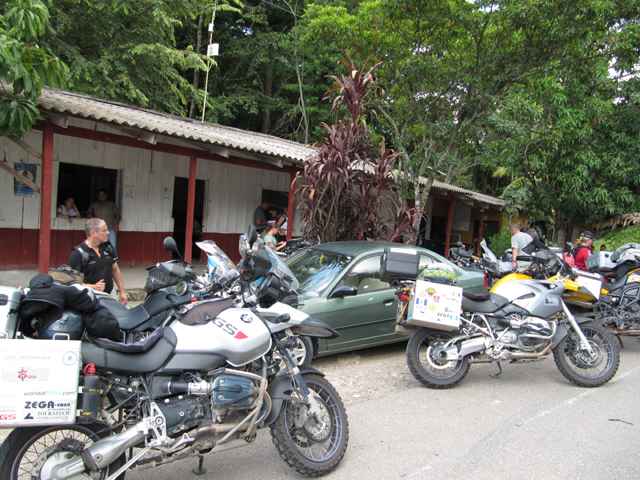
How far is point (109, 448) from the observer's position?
101 inches

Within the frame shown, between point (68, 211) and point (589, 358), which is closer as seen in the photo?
point (589, 358)

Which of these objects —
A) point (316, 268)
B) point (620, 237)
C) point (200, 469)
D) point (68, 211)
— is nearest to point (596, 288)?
point (316, 268)

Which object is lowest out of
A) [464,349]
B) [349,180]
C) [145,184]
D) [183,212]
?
[464,349]

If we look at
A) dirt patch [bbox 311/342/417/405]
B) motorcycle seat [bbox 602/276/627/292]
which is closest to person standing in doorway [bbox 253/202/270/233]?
dirt patch [bbox 311/342/417/405]

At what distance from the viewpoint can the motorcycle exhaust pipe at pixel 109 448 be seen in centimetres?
252

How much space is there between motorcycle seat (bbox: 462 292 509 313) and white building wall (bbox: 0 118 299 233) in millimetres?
6510

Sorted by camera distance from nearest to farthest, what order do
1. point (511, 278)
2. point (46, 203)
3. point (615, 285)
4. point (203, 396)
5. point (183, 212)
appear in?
point (203, 396) < point (511, 278) < point (46, 203) < point (615, 285) < point (183, 212)

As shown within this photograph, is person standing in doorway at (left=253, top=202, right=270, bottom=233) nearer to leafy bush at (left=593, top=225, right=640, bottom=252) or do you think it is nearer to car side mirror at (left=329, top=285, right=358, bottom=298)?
car side mirror at (left=329, top=285, right=358, bottom=298)

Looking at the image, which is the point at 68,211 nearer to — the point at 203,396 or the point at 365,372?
the point at 365,372

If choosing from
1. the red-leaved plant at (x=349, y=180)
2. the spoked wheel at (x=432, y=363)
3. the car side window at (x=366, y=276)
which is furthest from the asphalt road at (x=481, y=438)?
the red-leaved plant at (x=349, y=180)

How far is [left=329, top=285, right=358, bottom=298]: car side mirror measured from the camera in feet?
17.1

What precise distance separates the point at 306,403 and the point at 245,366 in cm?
49

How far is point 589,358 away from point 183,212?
1018 cm

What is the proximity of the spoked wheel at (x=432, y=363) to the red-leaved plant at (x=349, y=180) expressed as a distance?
363cm
